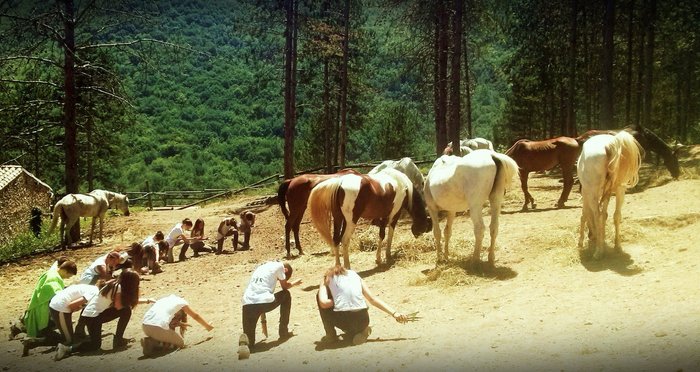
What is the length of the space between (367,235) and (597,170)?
571cm

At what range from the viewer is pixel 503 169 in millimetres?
9523

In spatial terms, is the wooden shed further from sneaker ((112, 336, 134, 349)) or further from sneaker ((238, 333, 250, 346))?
sneaker ((238, 333, 250, 346))

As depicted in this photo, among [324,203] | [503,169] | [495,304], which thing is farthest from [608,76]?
[495,304]

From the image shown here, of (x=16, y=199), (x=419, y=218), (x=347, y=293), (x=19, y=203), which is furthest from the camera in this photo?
(x=19, y=203)

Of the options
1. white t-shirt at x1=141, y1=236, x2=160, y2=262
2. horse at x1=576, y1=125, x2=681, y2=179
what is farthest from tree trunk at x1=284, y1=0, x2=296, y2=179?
horse at x1=576, y1=125, x2=681, y2=179

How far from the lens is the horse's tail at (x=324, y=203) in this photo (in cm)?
1037

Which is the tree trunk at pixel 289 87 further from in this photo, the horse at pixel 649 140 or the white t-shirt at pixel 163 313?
the white t-shirt at pixel 163 313

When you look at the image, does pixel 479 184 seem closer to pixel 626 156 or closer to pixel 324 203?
pixel 626 156

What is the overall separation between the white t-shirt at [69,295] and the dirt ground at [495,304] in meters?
0.65

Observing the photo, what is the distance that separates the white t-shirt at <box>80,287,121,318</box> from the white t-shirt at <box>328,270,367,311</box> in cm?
308

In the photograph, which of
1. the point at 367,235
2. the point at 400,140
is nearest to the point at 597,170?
the point at 367,235

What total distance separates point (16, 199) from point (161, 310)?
18761mm

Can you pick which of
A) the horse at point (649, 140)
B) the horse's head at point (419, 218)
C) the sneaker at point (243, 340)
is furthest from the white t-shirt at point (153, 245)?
the horse at point (649, 140)

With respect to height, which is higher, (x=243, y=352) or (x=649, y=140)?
(x=649, y=140)
